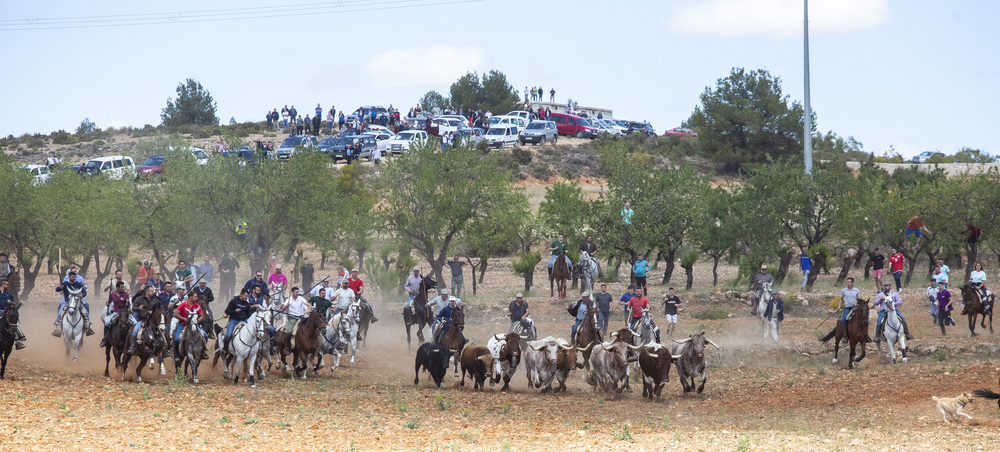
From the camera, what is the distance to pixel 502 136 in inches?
2741

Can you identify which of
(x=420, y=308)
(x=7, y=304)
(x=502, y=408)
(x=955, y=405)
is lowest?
(x=502, y=408)

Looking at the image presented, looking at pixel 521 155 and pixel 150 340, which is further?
pixel 521 155

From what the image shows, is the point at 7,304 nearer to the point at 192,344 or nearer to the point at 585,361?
the point at 192,344

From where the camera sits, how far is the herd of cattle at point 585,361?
750 inches

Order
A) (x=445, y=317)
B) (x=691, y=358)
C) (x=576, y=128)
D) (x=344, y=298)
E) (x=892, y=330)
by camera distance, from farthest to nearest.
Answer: (x=576, y=128)
(x=344, y=298)
(x=892, y=330)
(x=445, y=317)
(x=691, y=358)

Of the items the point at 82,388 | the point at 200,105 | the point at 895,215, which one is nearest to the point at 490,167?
the point at 895,215

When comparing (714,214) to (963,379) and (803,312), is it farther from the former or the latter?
(963,379)

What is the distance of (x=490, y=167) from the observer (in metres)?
38.4

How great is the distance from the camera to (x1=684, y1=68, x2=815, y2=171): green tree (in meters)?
74.2

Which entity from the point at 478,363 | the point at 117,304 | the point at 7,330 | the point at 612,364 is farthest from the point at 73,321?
the point at 612,364

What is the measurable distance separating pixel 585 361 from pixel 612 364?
5.17 feet

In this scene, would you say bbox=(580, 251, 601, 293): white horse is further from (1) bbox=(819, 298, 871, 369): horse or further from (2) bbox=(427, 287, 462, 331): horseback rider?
(1) bbox=(819, 298, 871, 369): horse

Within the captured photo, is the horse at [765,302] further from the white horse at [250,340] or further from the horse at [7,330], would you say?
the horse at [7,330]

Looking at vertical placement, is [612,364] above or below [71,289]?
below
